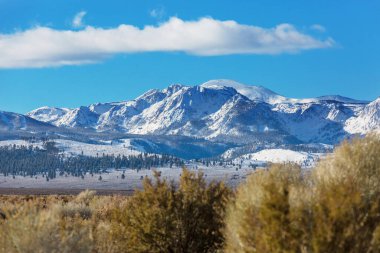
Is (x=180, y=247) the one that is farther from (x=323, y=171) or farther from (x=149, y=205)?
(x=323, y=171)

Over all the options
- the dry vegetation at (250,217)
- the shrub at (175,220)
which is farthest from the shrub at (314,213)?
the shrub at (175,220)

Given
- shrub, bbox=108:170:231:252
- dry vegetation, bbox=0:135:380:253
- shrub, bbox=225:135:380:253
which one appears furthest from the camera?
shrub, bbox=108:170:231:252

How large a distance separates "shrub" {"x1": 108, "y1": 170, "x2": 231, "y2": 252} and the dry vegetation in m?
0.04

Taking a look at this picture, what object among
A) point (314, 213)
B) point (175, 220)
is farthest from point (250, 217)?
point (175, 220)

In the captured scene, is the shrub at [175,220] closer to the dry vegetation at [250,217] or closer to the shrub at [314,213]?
the dry vegetation at [250,217]

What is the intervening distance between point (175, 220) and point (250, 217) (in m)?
6.71

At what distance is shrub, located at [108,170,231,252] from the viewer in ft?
81.9

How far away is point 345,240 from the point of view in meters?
17.2

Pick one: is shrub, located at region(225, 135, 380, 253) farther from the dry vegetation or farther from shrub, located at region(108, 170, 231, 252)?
shrub, located at region(108, 170, 231, 252)

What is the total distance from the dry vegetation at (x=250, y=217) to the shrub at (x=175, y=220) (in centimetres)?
4

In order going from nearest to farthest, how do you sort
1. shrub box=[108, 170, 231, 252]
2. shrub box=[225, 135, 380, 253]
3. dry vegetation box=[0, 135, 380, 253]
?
shrub box=[225, 135, 380, 253]
dry vegetation box=[0, 135, 380, 253]
shrub box=[108, 170, 231, 252]

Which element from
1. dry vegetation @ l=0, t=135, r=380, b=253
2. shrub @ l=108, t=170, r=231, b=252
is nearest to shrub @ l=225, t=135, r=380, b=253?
dry vegetation @ l=0, t=135, r=380, b=253

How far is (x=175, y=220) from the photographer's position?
25219mm

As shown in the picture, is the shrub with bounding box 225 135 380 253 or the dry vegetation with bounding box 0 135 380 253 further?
the dry vegetation with bounding box 0 135 380 253
